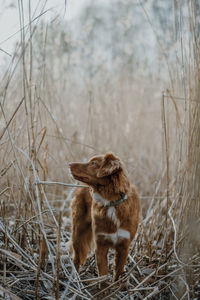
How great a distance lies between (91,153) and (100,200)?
2.28 meters

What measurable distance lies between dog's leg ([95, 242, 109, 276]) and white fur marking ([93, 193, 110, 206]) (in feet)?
0.91

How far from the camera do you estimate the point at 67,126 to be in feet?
14.6

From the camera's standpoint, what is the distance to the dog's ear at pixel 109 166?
2279 mm

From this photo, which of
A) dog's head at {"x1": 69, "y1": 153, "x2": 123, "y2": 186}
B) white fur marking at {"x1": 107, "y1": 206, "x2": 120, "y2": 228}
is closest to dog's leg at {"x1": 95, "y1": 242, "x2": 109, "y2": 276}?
white fur marking at {"x1": 107, "y1": 206, "x2": 120, "y2": 228}

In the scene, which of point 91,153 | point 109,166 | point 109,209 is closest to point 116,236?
point 109,209

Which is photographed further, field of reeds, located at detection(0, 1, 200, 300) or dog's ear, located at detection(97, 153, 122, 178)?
dog's ear, located at detection(97, 153, 122, 178)

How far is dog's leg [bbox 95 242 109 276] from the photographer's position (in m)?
2.25

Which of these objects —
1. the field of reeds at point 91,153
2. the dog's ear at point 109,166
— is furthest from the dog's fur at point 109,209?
the field of reeds at point 91,153

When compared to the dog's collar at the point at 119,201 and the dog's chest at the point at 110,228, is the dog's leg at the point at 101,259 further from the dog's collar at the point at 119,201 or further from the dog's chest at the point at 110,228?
the dog's collar at the point at 119,201

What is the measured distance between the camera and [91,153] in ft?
15.0

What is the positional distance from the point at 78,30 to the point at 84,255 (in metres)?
3.44

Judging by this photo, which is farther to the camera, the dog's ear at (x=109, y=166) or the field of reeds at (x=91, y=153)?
the dog's ear at (x=109, y=166)

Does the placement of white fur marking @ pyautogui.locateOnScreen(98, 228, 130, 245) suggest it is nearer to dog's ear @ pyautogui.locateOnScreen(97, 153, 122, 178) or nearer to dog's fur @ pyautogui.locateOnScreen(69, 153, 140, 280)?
dog's fur @ pyautogui.locateOnScreen(69, 153, 140, 280)

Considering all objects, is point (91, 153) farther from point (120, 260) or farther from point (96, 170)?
point (120, 260)
